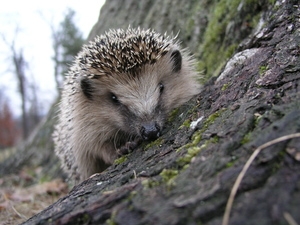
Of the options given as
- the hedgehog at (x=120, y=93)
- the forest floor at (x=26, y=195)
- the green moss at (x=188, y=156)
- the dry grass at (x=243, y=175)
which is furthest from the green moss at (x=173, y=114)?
the forest floor at (x=26, y=195)

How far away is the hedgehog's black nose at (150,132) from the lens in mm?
3020

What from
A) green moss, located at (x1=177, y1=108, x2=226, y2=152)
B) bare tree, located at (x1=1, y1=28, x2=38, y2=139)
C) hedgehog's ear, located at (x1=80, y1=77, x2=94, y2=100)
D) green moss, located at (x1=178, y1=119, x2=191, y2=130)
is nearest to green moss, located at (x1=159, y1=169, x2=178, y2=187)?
green moss, located at (x1=177, y1=108, x2=226, y2=152)

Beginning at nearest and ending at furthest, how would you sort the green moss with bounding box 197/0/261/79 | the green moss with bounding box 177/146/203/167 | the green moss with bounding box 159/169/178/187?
the green moss with bounding box 159/169/178/187 < the green moss with bounding box 177/146/203/167 < the green moss with bounding box 197/0/261/79

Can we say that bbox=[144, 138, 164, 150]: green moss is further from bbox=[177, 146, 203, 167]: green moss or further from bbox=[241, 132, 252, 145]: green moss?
bbox=[241, 132, 252, 145]: green moss

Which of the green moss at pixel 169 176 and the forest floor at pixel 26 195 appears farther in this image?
the forest floor at pixel 26 195

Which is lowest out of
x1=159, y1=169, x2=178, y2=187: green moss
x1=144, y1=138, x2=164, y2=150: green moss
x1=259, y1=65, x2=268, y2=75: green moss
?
x1=159, y1=169, x2=178, y2=187: green moss

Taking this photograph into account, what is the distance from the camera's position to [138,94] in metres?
3.63

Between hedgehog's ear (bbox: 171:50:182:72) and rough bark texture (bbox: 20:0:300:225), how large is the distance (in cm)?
98

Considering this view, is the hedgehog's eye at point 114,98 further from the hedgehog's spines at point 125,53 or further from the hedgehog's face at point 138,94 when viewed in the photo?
the hedgehog's spines at point 125,53

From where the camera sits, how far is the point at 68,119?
14.6ft

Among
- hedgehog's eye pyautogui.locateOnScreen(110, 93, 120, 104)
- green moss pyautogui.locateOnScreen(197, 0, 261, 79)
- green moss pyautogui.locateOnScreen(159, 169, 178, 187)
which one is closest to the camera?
green moss pyautogui.locateOnScreen(159, 169, 178, 187)

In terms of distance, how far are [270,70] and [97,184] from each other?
5.43 ft

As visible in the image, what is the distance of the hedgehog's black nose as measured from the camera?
119 inches

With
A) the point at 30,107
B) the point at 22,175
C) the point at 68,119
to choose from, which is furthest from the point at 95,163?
the point at 30,107
